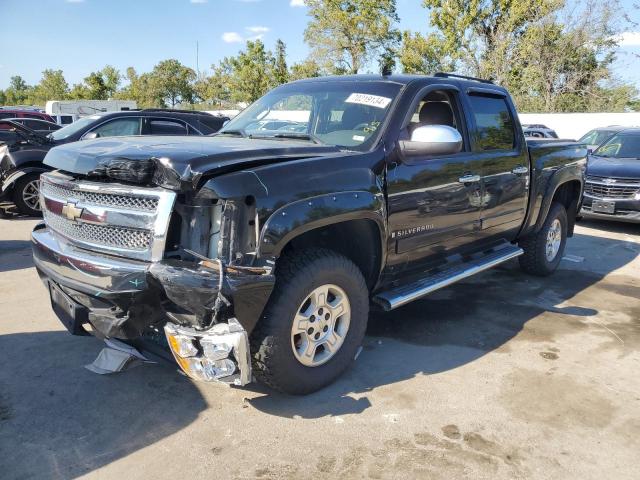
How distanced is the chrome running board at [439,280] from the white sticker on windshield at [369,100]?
1342 mm

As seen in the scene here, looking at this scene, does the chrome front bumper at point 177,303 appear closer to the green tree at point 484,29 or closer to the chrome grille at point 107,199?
the chrome grille at point 107,199

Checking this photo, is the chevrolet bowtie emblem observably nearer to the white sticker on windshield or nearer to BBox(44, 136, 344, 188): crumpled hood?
BBox(44, 136, 344, 188): crumpled hood

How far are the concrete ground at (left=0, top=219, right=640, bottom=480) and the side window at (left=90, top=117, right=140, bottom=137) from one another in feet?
14.3

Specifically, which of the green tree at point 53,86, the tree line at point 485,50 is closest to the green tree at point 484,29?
the tree line at point 485,50

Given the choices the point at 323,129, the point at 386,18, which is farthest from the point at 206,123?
the point at 386,18

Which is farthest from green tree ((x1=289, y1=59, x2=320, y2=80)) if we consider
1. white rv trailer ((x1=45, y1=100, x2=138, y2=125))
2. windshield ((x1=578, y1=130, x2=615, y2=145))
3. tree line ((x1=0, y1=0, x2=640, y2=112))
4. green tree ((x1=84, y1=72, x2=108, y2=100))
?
windshield ((x1=578, y1=130, x2=615, y2=145))

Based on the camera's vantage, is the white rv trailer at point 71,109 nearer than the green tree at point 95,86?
Yes

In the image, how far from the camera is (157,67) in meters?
55.9

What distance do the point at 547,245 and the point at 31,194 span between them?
7.94 metres

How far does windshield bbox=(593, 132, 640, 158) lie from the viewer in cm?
1000

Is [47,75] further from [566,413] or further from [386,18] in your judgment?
[566,413]

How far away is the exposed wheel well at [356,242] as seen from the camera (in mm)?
3455

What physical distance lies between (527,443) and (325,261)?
1.52m

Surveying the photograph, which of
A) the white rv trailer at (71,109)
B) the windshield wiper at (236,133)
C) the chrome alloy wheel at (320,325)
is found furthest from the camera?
the white rv trailer at (71,109)
